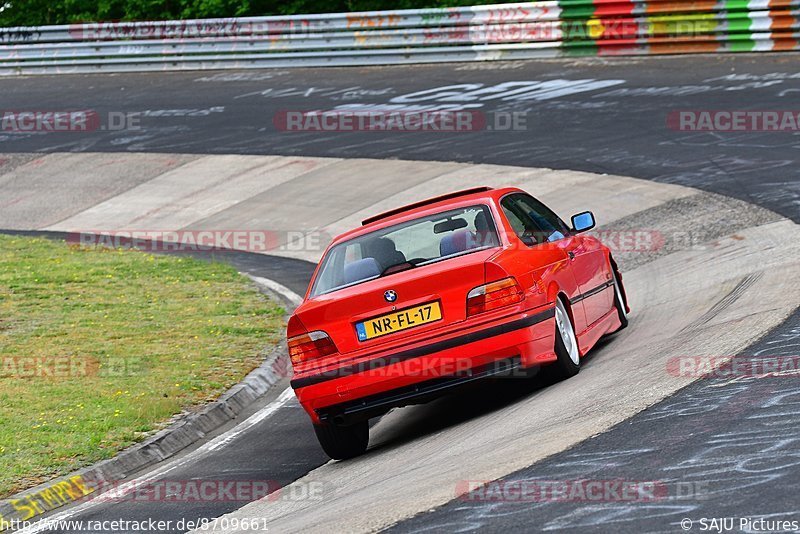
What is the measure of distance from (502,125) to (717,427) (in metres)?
16.0

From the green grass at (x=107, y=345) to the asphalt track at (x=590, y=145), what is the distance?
1.06 meters

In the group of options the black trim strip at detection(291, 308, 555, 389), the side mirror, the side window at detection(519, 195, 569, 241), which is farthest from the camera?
the side mirror

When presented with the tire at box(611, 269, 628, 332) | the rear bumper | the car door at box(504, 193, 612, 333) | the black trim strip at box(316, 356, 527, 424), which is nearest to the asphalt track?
the black trim strip at box(316, 356, 527, 424)

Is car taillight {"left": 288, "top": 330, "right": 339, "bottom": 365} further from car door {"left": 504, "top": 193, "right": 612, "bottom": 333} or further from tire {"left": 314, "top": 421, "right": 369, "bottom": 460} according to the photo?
car door {"left": 504, "top": 193, "right": 612, "bottom": 333}

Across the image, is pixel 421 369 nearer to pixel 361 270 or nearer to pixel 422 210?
pixel 361 270

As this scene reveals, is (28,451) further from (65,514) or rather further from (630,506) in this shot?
(630,506)

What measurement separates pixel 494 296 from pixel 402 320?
61 centimetres

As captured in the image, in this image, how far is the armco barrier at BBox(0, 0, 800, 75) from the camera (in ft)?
80.0

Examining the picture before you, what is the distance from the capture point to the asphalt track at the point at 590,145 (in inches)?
241

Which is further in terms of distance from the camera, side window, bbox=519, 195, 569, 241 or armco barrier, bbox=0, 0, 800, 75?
armco barrier, bbox=0, 0, 800, 75

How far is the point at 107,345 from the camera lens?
12.5 m

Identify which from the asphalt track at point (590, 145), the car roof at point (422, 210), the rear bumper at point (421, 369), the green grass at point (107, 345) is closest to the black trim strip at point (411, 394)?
the rear bumper at point (421, 369)

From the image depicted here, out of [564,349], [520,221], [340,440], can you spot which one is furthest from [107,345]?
[564,349]

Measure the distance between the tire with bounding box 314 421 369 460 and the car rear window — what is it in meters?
0.93
